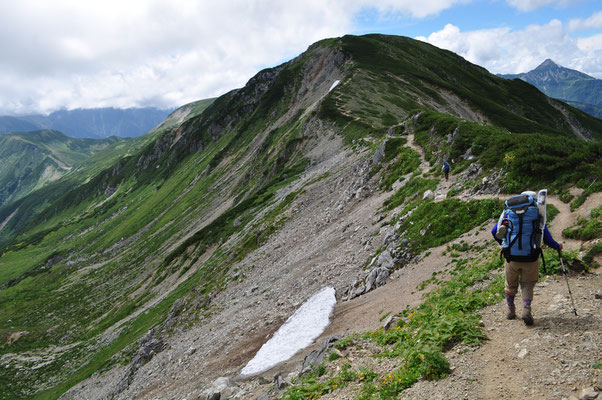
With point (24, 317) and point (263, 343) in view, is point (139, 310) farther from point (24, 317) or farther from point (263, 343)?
point (24, 317)

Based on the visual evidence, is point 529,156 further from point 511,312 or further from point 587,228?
point 511,312

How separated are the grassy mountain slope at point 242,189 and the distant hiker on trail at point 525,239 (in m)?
10.1

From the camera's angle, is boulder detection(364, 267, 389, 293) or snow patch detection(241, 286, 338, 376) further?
boulder detection(364, 267, 389, 293)

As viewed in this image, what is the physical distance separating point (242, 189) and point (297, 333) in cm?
8279

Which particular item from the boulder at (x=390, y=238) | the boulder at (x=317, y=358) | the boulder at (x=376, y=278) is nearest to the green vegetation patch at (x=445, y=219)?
the boulder at (x=390, y=238)

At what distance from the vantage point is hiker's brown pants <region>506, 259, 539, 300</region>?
916 cm

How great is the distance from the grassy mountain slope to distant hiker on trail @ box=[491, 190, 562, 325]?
33.0ft

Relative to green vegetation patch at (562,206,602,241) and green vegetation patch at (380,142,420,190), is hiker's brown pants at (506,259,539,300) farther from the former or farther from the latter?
green vegetation patch at (380,142,420,190)

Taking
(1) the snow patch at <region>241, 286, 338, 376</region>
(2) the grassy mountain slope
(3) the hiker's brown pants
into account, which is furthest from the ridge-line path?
(2) the grassy mountain slope

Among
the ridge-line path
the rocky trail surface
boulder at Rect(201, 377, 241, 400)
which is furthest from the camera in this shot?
boulder at Rect(201, 377, 241, 400)

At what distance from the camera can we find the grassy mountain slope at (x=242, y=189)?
46.1 m

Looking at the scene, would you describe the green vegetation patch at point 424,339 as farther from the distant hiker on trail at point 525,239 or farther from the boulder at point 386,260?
the boulder at point 386,260

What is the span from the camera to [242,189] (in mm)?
100500

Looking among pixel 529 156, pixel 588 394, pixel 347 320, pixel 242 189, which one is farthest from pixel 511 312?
pixel 242 189
